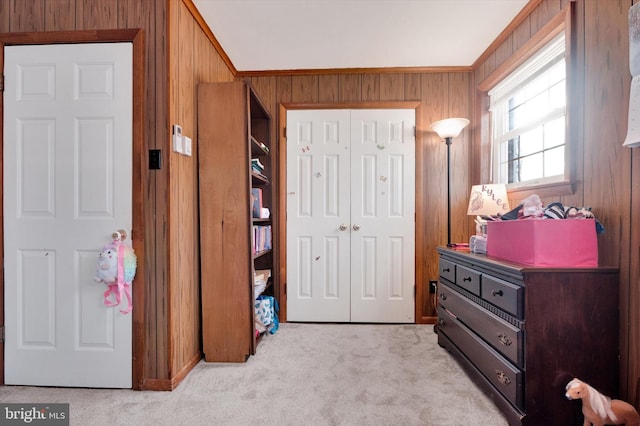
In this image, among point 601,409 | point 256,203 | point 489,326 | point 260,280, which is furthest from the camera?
point 256,203

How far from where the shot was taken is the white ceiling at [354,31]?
6.49 feet

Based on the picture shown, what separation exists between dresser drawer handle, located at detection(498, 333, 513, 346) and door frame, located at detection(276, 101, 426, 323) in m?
1.33

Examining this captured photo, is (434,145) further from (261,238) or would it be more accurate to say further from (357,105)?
(261,238)

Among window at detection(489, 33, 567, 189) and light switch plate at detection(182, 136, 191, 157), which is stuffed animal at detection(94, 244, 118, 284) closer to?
light switch plate at detection(182, 136, 191, 157)

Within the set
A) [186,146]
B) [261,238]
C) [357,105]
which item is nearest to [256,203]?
[261,238]

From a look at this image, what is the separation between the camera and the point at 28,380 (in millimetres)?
1755

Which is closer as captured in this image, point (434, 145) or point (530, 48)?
point (530, 48)

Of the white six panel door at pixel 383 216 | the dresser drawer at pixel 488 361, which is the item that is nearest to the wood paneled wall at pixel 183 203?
the white six panel door at pixel 383 216

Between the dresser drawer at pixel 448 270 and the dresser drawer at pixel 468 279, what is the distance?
55 mm

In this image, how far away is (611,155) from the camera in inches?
55.6

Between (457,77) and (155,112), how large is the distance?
2627 millimetres

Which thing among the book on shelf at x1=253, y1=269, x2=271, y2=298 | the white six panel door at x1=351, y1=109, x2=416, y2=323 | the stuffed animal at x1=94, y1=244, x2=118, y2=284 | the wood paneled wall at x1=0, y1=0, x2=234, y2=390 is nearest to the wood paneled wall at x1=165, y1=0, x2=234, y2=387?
the wood paneled wall at x1=0, y1=0, x2=234, y2=390

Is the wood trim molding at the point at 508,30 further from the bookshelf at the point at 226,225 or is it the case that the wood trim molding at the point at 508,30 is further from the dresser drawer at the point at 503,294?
the bookshelf at the point at 226,225

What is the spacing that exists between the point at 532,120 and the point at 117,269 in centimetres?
286
